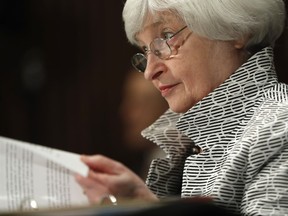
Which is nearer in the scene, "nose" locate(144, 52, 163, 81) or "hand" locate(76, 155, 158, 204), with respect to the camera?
"hand" locate(76, 155, 158, 204)

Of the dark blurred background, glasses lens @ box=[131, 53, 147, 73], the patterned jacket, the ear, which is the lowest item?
the dark blurred background

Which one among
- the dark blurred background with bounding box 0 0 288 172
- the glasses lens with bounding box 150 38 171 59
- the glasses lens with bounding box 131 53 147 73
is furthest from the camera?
the dark blurred background with bounding box 0 0 288 172

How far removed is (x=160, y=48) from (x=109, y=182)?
1.58 feet

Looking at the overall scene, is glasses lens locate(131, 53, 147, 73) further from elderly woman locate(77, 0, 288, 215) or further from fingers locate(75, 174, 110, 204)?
fingers locate(75, 174, 110, 204)

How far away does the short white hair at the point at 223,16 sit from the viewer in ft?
6.45

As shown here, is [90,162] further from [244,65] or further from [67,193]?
[244,65]

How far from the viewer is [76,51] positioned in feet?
15.1

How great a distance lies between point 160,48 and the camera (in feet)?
6.72

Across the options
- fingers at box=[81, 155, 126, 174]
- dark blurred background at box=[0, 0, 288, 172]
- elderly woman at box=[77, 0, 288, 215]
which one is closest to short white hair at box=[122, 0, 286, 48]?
elderly woman at box=[77, 0, 288, 215]

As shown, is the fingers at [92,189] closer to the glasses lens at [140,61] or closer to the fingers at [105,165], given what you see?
the fingers at [105,165]

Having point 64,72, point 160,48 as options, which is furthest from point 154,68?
point 64,72

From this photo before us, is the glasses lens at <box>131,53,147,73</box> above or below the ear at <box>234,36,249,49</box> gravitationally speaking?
below

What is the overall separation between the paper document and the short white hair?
463 millimetres

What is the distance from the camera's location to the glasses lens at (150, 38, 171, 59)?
2037 mm
